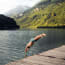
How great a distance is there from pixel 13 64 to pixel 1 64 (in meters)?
12.2

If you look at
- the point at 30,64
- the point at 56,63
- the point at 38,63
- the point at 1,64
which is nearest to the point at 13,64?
the point at 30,64

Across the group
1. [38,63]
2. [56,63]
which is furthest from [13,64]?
[56,63]

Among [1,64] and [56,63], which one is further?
[1,64]

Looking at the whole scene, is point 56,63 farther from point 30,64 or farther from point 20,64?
point 20,64

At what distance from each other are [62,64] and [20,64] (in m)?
2.81

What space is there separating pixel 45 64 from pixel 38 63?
53 centimetres

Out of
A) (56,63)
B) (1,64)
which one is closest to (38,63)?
(56,63)

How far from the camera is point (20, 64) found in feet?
30.6

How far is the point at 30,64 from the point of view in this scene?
30.8 ft

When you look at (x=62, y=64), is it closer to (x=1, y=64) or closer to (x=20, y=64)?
(x=20, y=64)

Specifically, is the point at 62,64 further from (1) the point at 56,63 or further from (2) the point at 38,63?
(2) the point at 38,63

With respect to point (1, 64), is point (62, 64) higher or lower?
higher

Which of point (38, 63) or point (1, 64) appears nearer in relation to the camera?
point (38, 63)

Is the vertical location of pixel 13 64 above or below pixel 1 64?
above
